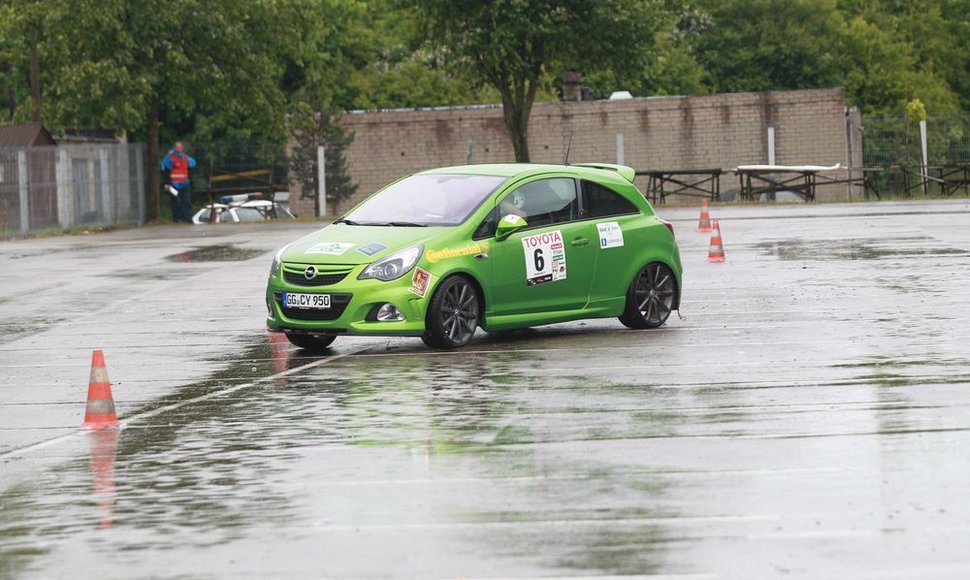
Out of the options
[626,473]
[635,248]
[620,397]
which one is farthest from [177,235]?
[626,473]

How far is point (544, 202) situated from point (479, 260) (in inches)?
47.2

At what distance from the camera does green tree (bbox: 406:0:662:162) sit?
50500mm

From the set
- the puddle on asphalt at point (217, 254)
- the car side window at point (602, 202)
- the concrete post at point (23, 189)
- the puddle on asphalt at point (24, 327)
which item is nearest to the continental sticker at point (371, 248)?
the car side window at point (602, 202)

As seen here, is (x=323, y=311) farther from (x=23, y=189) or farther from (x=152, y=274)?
(x=23, y=189)

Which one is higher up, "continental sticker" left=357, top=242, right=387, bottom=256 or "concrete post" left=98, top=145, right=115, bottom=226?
"concrete post" left=98, top=145, right=115, bottom=226

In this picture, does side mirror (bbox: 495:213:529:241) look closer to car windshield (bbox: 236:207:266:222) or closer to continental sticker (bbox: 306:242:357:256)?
continental sticker (bbox: 306:242:357:256)

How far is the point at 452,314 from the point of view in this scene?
15055mm

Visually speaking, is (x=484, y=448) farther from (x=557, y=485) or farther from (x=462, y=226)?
(x=462, y=226)

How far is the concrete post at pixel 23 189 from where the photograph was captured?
3894 centimetres

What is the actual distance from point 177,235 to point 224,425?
27499mm

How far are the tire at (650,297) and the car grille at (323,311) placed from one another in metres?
3.01

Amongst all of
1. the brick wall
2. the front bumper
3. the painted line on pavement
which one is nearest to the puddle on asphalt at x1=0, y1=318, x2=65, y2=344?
the painted line on pavement

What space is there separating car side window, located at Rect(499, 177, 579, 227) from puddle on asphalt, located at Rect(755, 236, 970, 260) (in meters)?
8.67

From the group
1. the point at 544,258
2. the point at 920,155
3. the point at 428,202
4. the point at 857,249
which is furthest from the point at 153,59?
the point at 544,258
